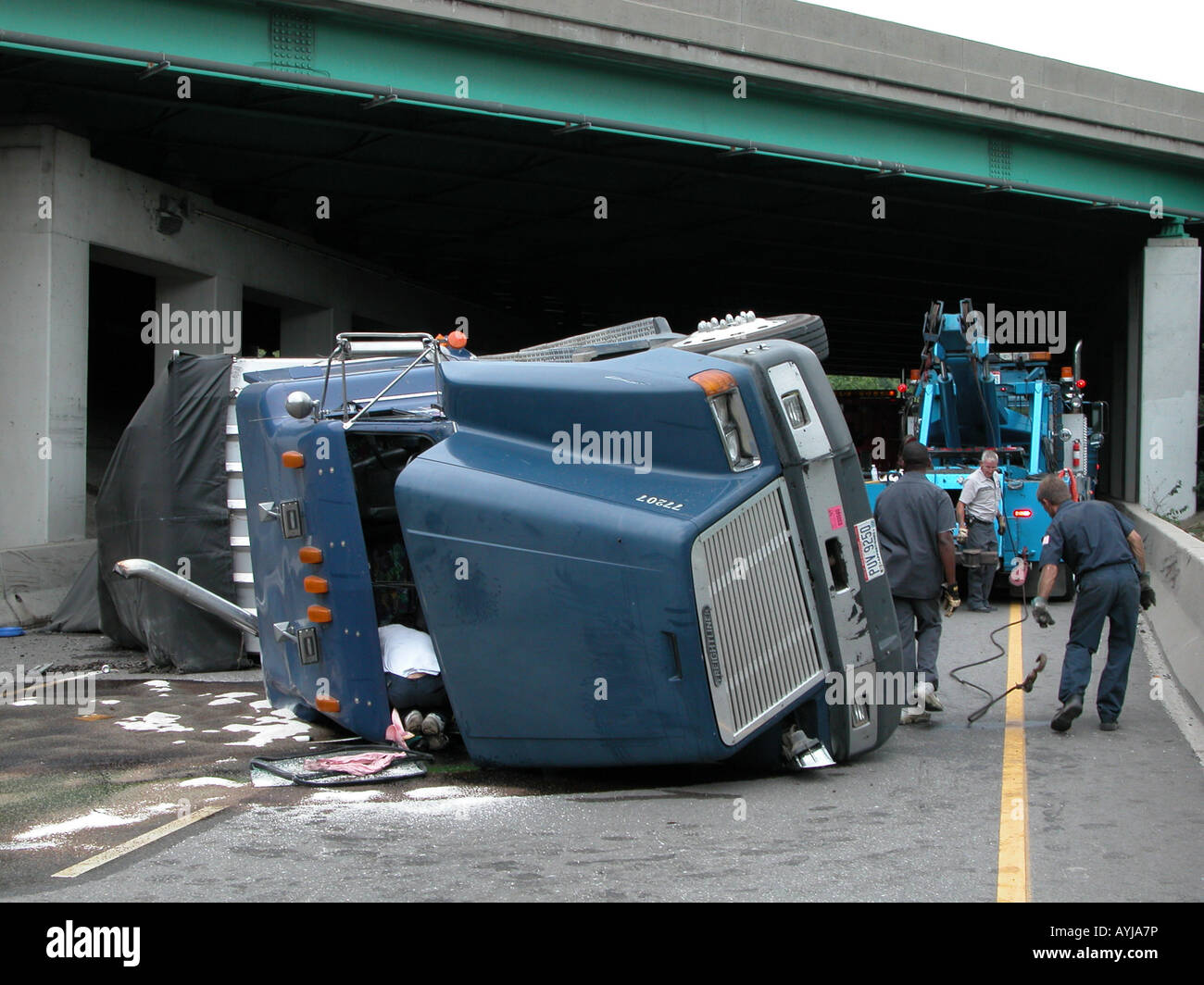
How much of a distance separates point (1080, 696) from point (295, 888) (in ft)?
17.0

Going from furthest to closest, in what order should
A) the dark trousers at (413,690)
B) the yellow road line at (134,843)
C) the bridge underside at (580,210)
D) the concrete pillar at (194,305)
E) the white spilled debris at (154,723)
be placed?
the concrete pillar at (194,305), the bridge underside at (580,210), the white spilled debris at (154,723), the dark trousers at (413,690), the yellow road line at (134,843)

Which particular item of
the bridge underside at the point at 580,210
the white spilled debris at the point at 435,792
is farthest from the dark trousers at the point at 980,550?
the white spilled debris at the point at 435,792

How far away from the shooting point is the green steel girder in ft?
47.4

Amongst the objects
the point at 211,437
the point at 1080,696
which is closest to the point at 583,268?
the point at 211,437

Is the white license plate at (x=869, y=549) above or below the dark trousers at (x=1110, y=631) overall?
above

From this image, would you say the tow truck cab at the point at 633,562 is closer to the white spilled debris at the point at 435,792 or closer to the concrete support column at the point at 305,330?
the white spilled debris at the point at 435,792

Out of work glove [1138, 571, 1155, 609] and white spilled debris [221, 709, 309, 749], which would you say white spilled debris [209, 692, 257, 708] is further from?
work glove [1138, 571, 1155, 609]

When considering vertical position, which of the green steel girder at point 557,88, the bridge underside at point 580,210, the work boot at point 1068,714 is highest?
the green steel girder at point 557,88

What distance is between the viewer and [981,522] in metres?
14.7

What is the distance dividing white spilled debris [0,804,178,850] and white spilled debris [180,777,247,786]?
1.53ft

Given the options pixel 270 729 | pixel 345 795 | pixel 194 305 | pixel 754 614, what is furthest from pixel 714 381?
pixel 194 305

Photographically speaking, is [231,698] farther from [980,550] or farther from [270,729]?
[980,550]

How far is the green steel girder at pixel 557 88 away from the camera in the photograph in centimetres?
1446

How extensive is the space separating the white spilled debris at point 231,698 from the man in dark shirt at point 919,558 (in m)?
4.68
